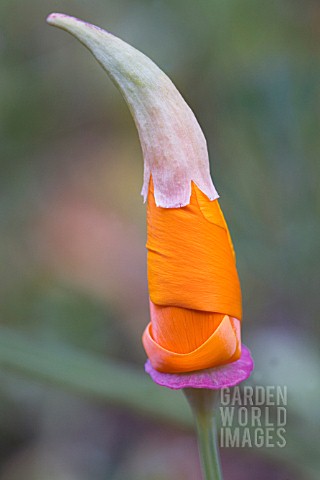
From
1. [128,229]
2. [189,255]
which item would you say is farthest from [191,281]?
[128,229]

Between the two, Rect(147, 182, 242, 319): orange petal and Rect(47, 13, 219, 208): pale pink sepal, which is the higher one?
Rect(47, 13, 219, 208): pale pink sepal

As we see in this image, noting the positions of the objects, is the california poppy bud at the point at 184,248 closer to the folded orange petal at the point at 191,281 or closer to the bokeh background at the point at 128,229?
the folded orange petal at the point at 191,281

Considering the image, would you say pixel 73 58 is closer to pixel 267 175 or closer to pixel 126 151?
pixel 126 151

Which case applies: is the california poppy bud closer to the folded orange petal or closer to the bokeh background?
the folded orange petal

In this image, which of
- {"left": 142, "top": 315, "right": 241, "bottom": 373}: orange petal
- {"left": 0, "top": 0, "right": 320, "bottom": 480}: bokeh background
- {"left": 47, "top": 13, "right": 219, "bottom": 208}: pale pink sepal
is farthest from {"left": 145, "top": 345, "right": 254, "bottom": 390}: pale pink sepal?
{"left": 0, "top": 0, "right": 320, "bottom": 480}: bokeh background

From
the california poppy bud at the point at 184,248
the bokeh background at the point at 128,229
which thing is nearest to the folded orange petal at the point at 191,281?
the california poppy bud at the point at 184,248

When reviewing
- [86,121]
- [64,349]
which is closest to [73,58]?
[86,121]

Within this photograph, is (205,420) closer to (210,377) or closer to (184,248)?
(210,377)
